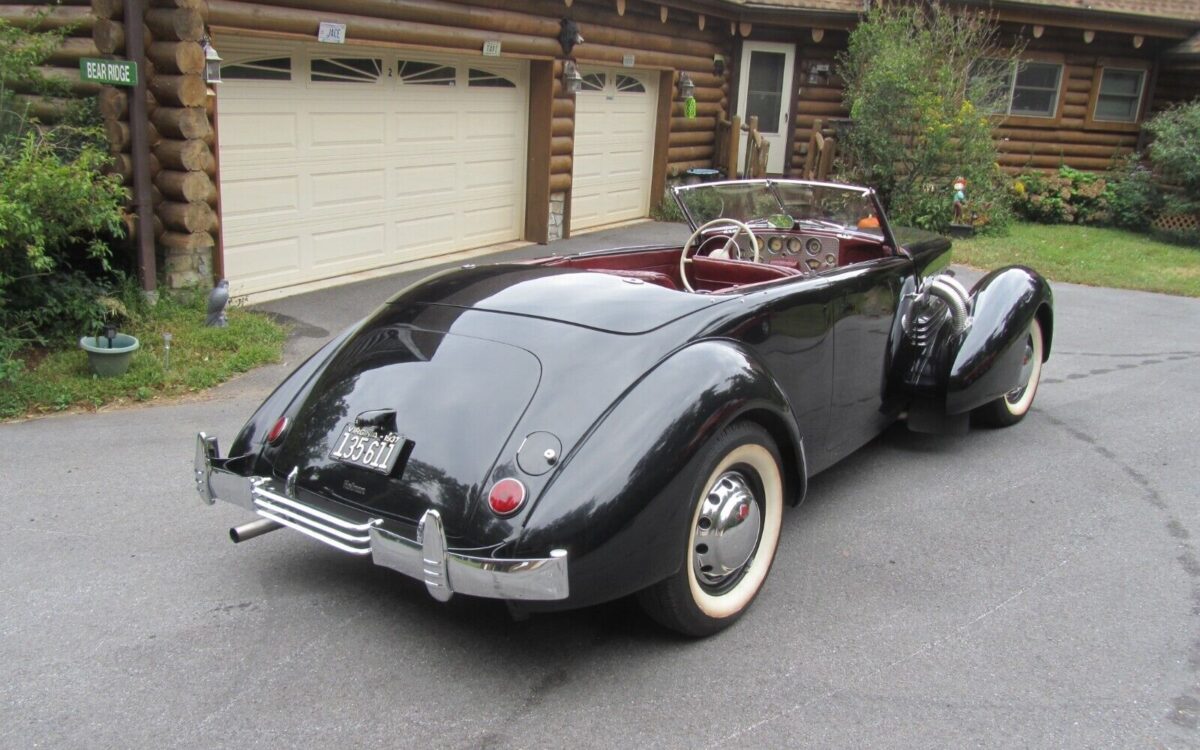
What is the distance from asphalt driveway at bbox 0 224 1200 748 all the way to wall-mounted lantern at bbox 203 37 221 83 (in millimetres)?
3335

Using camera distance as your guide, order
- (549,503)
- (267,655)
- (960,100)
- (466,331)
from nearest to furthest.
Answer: (549,503), (267,655), (466,331), (960,100)

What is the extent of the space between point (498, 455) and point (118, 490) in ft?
7.93

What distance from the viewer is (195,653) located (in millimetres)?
3188

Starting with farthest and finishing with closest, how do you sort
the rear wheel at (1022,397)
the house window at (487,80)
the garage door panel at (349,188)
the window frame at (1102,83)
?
the window frame at (1102,83) < the house window at (487,80) < the garage door panel at (349,188) < the rear wheel at (1022,397)

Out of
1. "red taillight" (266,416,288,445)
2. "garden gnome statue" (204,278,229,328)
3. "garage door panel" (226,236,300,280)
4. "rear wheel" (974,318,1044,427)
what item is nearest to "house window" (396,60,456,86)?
"garage door panel" (226,236,300,280)

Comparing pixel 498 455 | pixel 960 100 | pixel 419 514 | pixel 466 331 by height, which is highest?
pixel 960 100

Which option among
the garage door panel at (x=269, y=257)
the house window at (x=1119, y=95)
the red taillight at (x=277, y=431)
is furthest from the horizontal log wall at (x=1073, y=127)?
the red taillight at (x=277, y=431)

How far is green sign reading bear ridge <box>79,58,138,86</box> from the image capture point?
6613 millimetres

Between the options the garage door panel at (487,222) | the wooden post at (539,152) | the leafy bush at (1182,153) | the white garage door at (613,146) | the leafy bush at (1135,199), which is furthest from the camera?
the leafy bush at (1135,199)

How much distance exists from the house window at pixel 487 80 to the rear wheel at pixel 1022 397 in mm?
6849

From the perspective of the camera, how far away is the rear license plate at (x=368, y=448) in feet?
10.5

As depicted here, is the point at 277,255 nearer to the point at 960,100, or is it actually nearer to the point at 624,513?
the point at 624,513

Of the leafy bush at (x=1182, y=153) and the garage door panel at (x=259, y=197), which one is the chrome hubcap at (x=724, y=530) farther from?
the leafy bush at (x=1182, y=153)

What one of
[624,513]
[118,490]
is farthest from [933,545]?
[118,490]
